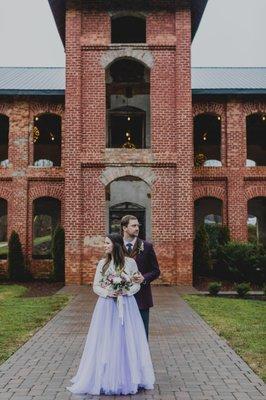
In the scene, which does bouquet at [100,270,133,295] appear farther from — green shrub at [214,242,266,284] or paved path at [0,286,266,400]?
green shrub at [214,242,266,284]

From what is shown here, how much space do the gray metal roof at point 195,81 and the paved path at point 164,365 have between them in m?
11.9

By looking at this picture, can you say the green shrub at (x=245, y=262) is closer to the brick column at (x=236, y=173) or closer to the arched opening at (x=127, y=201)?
the brick column at (x=236, y=173)

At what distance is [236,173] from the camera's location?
68.5 ft

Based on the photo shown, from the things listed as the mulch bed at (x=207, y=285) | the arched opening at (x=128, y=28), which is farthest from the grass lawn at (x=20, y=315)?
the arched opening at (x=128, y=28)

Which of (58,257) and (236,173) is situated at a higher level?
(236,173)

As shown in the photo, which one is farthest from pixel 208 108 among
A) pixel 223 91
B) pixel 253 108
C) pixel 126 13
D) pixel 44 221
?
pixel 44 221

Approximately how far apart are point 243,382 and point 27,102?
16.9 m

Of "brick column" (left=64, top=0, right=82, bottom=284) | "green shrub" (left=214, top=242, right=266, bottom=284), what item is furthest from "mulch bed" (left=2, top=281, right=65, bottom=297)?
"green shrub" (left=214, top=242, right=266, bottom=284)

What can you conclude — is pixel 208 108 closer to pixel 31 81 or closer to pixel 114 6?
pixel 114 6

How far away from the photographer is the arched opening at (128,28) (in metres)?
19.9

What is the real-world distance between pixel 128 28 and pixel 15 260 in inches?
386

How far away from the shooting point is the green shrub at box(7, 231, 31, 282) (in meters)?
20.0

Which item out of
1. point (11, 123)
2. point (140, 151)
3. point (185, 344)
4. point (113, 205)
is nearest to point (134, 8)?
point (140, 151)

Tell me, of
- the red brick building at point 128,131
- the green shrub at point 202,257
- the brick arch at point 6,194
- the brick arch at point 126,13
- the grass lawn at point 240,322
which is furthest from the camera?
the brick arch at point 6,194
